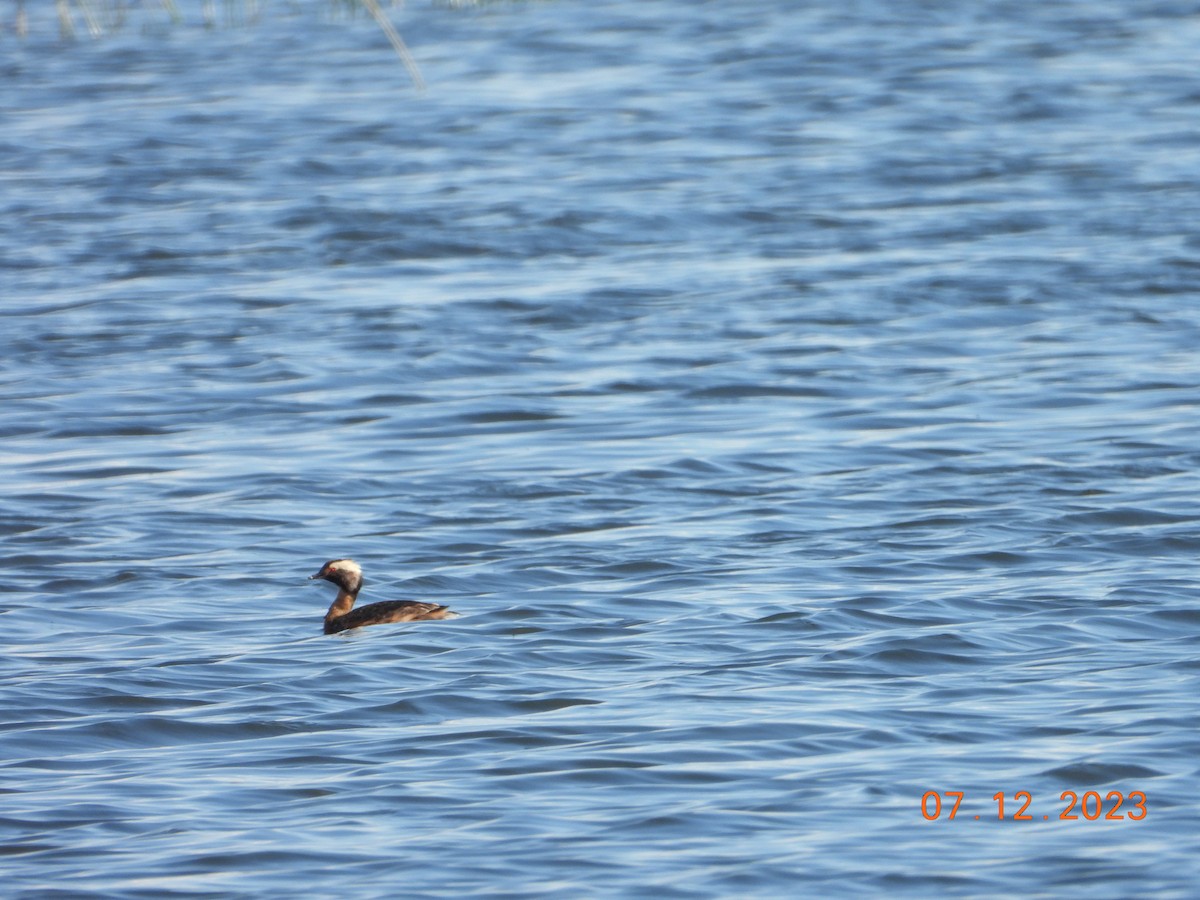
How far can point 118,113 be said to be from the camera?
25812 millimetres

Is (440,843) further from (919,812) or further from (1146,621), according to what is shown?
(1146,621)

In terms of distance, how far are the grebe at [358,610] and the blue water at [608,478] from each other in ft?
0.49

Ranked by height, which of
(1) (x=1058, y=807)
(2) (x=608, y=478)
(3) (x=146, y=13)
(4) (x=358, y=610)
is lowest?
(2) (x=608, y=478)

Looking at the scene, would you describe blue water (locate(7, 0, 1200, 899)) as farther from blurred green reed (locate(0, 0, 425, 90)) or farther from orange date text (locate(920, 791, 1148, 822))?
blurred green reed (locate(0, 0, 425, 90))

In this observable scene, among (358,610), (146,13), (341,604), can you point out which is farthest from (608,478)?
Answer: (146,13)

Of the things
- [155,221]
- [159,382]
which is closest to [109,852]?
[159,382]

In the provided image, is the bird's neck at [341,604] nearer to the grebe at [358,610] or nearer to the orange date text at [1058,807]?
the grebe at [358,610]

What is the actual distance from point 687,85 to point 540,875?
2076cm

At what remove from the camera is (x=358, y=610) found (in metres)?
9.80

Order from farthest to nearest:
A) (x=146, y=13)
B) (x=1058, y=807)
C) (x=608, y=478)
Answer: (x=146, y=13)
(x=608, y=478)
(x=1058, y=807)

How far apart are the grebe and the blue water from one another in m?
0.15

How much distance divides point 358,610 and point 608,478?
3.10 meters

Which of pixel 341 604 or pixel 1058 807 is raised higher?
pixel 1058 807

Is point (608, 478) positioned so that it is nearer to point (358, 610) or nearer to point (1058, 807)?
point (358, 610)
